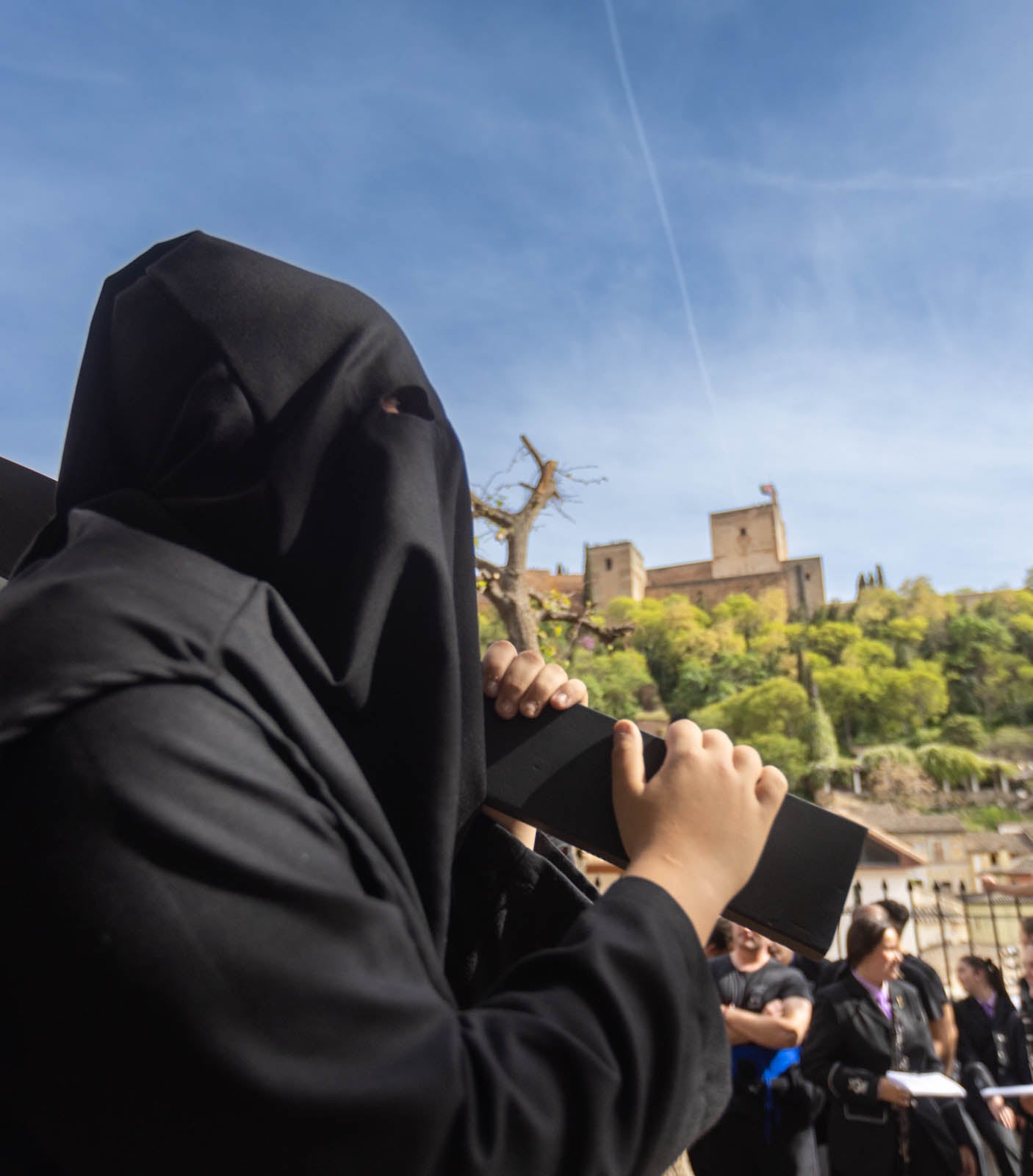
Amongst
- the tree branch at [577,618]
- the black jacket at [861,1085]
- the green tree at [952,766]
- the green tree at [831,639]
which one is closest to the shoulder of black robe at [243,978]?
the black jacket at [861,1085]

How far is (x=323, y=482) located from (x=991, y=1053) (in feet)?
21.2

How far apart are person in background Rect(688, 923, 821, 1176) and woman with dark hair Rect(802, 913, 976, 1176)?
14 cm

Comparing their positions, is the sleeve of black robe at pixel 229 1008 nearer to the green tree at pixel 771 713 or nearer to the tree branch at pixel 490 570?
the tree branch at pixel 490 570

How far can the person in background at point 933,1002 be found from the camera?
583 cm

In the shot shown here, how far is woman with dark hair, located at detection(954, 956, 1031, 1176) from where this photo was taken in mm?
5254

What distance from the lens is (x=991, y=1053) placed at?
5875mm

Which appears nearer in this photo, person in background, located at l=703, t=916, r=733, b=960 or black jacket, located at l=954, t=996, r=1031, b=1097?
person in background, located at l=703, t=916, r=733, b=960

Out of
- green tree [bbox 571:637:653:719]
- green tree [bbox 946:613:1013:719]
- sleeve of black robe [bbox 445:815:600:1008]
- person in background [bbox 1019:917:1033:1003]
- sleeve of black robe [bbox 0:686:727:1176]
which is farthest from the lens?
green tree [bbox 946:613:1013:719]

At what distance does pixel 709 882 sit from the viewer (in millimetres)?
935

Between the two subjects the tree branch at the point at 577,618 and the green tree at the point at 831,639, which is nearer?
the tree branch at the point at 577,618

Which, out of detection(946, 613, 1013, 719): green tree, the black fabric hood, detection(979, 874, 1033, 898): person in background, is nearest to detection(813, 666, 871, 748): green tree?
detection(946, 613, 1013, 719): green tree

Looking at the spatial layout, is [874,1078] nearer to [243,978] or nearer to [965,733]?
[243,978]

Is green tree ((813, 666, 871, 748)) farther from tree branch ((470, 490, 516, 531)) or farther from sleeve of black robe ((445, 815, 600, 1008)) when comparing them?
sleeve of black robe ((445, 815, 600, 1008))

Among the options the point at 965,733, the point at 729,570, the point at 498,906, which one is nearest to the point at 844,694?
the point at 965,733
